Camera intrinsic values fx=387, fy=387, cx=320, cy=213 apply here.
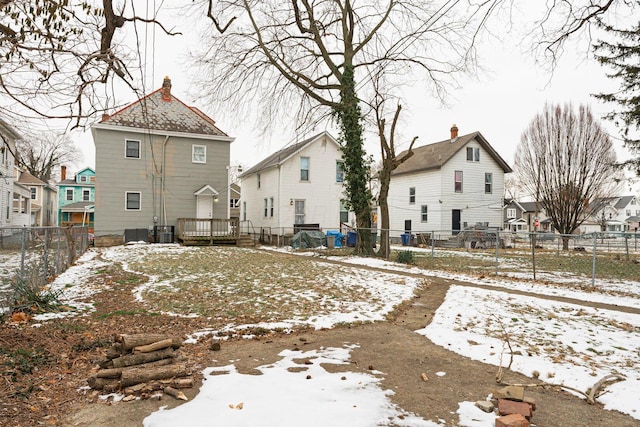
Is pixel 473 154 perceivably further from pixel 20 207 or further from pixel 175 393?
pixel 20 207

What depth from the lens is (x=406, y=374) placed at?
158 inches

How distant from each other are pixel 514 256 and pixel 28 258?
18438mm

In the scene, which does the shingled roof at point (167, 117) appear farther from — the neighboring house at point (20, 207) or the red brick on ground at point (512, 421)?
the red brick on ground at point (512, 421)

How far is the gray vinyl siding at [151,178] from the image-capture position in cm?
2094

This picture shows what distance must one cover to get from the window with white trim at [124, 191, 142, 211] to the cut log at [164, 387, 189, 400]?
20.2 m

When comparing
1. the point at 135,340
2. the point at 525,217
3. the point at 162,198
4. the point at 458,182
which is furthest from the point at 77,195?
the point at 525,217

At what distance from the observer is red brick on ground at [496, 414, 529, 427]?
9.20ft

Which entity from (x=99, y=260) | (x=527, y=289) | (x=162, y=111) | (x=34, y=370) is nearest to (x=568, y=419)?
(x=34, y=370)

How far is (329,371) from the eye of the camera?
4035mm

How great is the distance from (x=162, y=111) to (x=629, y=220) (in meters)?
79.3

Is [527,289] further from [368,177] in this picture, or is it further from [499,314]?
[368,177]

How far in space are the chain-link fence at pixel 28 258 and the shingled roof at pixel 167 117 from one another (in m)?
12.9

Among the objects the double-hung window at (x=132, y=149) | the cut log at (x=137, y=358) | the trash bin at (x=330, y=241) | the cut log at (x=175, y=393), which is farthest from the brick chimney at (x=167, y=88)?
the cut log at (x=175, y=393)

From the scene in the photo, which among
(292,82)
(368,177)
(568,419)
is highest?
(292,82)
